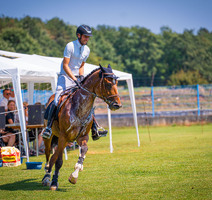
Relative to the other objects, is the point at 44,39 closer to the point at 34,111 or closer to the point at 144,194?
the point at 34,111

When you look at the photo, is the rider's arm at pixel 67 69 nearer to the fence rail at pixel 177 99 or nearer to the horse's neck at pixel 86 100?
the horse's neck at pixel 86 100

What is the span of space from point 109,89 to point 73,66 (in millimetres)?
1512

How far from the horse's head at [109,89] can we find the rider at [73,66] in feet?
2.35

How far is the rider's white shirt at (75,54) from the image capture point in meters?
8.13

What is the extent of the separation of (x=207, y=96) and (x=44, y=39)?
35.8 m

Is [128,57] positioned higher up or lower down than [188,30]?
lower down

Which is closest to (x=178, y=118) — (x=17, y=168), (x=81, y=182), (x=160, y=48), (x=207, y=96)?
(x=207, y=96)

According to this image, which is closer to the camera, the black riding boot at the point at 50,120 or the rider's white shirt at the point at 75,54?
the black riding boot at the point at 50,120

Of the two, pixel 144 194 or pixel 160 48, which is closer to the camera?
pixel 144 194

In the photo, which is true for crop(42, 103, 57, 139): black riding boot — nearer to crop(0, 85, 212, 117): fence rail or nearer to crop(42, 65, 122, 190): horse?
crop(42, 65, 122, 190): horse

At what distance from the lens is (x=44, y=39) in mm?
58750

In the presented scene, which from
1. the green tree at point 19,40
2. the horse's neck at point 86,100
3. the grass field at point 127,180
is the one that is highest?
the green tree at point 19,40

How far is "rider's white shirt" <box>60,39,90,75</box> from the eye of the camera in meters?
8.13

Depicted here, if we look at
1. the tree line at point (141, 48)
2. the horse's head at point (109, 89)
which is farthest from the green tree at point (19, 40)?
the horse's head at point (109, 89)
